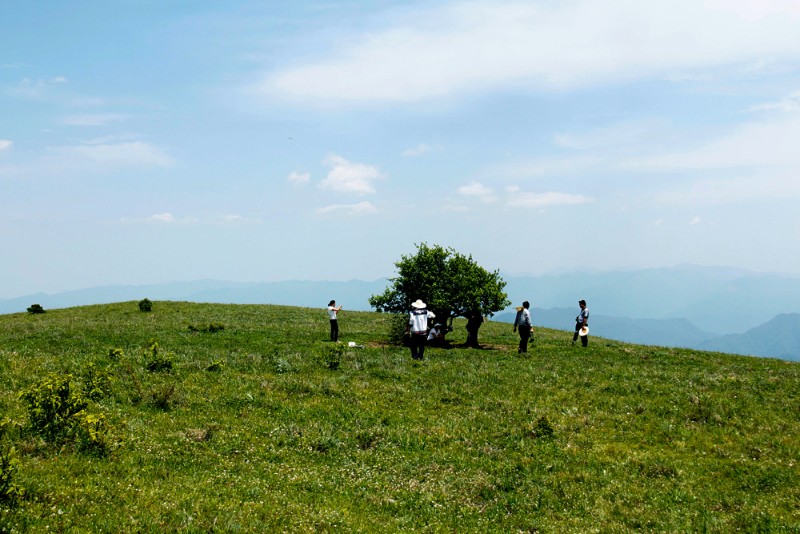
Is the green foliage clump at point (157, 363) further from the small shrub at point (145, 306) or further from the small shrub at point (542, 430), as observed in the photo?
the small shrub at point (145, 306)

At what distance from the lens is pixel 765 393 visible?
69.9 ft

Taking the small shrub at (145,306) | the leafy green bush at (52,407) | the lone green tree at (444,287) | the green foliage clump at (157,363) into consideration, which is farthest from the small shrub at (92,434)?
the small shrub at (145,306)

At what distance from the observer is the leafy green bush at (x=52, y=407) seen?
1205 cm

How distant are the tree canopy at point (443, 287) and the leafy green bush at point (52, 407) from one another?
2209 cm

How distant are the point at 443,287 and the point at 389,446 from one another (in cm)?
1970

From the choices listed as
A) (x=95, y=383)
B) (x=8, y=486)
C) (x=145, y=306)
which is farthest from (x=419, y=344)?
(x=145, y=306)

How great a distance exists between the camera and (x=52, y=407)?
12.3 metres

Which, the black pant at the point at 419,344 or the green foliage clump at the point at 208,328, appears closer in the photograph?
the black pant at the point at 419,344

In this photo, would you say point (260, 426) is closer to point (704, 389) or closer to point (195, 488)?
point (195, 488)

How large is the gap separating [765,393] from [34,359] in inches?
1142

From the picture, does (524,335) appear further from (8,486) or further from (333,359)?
(8,486)

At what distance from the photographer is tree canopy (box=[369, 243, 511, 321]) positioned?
33344 mm

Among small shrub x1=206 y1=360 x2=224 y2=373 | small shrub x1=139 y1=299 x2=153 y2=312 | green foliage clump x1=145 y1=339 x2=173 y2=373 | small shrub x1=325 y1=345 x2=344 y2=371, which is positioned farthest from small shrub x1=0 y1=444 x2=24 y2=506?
small shrub x1=139 y1=299 x2=153 y2=312

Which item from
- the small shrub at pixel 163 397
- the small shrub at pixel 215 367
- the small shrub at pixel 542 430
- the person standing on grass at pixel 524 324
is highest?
the person standing on grass at pixel 524 324
